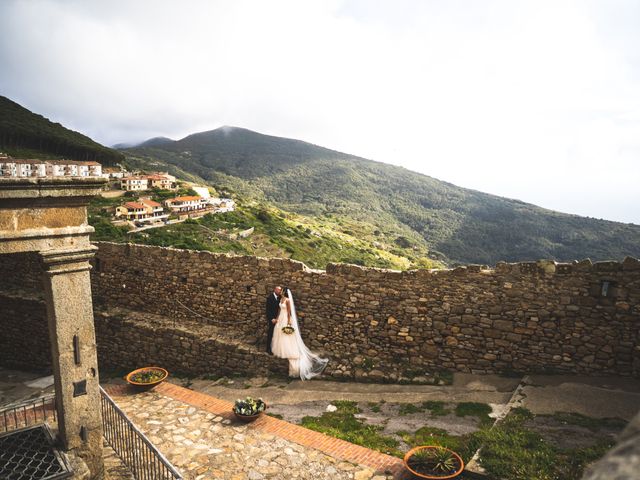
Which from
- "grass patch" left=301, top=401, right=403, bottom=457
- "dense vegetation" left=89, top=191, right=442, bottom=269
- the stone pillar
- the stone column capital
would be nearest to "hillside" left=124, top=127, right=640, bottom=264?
"dense vegetation" left=89, top=191, right=442, bottom=269

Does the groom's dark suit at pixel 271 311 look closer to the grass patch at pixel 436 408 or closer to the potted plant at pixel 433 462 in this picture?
the grass patch at pixel 436 408

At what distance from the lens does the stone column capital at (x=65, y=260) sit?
4837 mm

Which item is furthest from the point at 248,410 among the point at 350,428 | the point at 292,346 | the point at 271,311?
the point at 271,311

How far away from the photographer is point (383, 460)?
19.7 feet

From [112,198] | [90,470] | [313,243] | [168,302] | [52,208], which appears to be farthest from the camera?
[112,198]

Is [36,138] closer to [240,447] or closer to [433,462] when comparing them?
[240,447]

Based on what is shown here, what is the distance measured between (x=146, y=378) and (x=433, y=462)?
6636 mm

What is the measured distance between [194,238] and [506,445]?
2840 cm

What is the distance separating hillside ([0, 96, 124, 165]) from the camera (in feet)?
150

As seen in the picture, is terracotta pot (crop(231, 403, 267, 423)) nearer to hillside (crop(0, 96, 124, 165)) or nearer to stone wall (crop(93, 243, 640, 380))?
stone wall (crop(93, 243, 640, 380))

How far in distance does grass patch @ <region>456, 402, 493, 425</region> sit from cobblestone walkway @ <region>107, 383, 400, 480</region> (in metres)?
1.81

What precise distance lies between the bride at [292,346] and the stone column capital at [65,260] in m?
5.28

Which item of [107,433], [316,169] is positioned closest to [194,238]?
[107,433]

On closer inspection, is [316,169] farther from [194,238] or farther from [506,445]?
[506,445]
